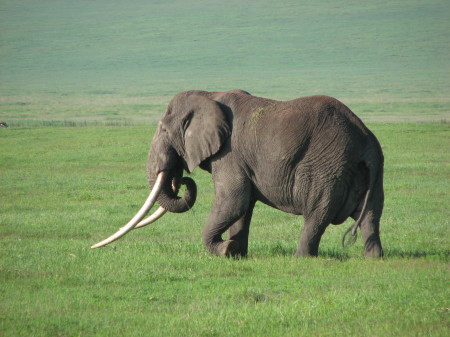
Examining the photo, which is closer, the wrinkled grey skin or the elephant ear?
the wrinkled grey skin

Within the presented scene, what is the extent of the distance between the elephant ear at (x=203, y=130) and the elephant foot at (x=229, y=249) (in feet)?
3.49

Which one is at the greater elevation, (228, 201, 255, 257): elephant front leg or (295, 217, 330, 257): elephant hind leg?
(295, 217, 330, 257): elephant hind leg

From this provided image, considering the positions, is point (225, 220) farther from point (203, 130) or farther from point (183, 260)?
point (203, 130)

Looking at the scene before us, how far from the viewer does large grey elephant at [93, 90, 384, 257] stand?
35.5 feet

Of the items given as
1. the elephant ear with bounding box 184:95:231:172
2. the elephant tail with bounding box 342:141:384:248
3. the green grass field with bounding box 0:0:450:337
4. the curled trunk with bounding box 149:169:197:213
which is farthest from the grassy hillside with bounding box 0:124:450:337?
the elephant ear with bounding box 184:95:231:172

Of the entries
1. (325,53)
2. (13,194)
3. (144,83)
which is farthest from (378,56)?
(13,194)

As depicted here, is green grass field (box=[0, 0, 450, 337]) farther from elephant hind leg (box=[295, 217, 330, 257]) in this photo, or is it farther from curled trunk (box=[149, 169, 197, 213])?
curled trunk (box=[149, 169, 197, 213])

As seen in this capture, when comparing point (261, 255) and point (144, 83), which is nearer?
point (261, 255)

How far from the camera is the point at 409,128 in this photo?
3628 cm

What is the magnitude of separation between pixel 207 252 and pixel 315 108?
2.37 metres

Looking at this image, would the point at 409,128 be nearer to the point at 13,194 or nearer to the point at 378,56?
the point at 13,194

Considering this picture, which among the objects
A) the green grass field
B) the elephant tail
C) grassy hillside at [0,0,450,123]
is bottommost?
grassy hillside at [0,0,450,123]

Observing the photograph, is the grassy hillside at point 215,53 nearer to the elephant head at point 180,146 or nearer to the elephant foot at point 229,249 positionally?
the elephant head at point 180,146

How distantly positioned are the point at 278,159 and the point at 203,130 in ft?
3.48
